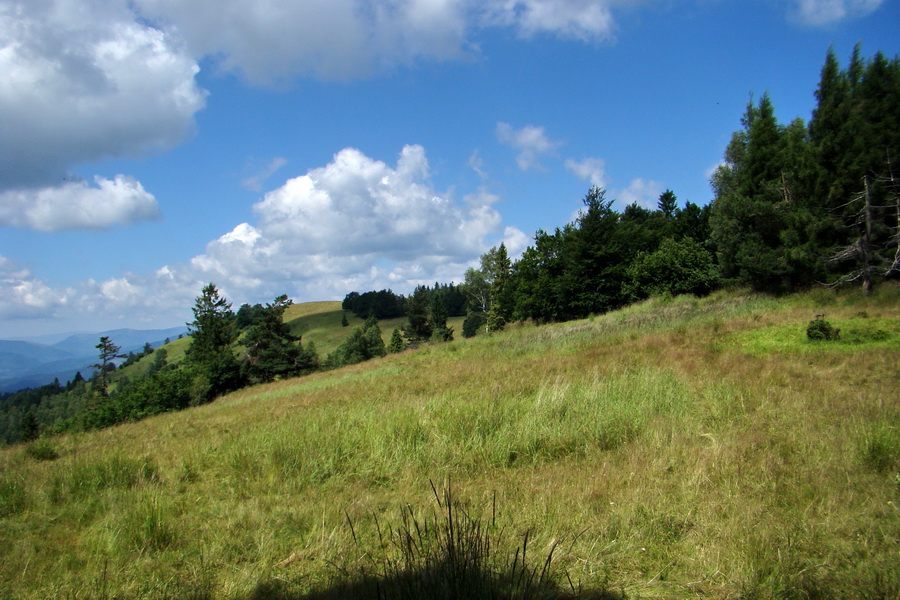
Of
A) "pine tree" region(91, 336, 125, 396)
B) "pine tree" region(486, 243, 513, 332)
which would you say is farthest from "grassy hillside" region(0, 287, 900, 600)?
"pine tree" region(91, 336, 125, 396)

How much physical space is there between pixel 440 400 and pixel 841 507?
5.97 metres

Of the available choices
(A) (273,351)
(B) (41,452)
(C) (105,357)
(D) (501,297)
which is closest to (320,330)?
(C) (105,357)

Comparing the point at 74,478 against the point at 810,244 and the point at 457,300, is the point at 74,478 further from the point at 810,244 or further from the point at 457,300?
the point at 457,300

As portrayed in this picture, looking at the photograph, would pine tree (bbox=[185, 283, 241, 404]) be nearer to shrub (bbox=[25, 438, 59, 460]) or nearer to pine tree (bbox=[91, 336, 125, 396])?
pine tree (bbox=[91, 336, 125, 396])

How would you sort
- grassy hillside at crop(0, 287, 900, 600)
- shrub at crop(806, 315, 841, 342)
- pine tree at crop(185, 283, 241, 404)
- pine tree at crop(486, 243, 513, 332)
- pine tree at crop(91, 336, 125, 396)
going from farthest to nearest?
pine tree at crop(486, 243, 513, 332) → pine tree at crop(91, 336, 125, 396) → pine tree at crop(185, 283, 241, 404) → shrub at crop(806, 315, 841, 342) → grassy hillside at crop(0, 287, 900, 600)

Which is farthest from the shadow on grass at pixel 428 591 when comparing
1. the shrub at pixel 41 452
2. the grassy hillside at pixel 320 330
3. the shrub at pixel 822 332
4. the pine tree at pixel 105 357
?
the grassy hillside at pixel 320 330

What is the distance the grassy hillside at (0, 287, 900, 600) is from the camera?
309cm

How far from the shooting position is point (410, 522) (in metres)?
3.93

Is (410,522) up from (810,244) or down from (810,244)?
down

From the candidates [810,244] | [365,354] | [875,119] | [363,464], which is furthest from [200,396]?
[875,119]

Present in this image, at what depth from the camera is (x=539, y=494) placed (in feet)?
13.9

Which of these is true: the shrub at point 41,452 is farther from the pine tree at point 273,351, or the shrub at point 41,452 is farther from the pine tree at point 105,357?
the pine tree at point 105,357

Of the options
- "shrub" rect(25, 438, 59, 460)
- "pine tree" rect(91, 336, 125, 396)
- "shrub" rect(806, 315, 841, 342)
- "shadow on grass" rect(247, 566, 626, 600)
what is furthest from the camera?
"pine tree" rect(91, 336, 125, 396)

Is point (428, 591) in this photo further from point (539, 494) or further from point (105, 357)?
point (105, 357)
